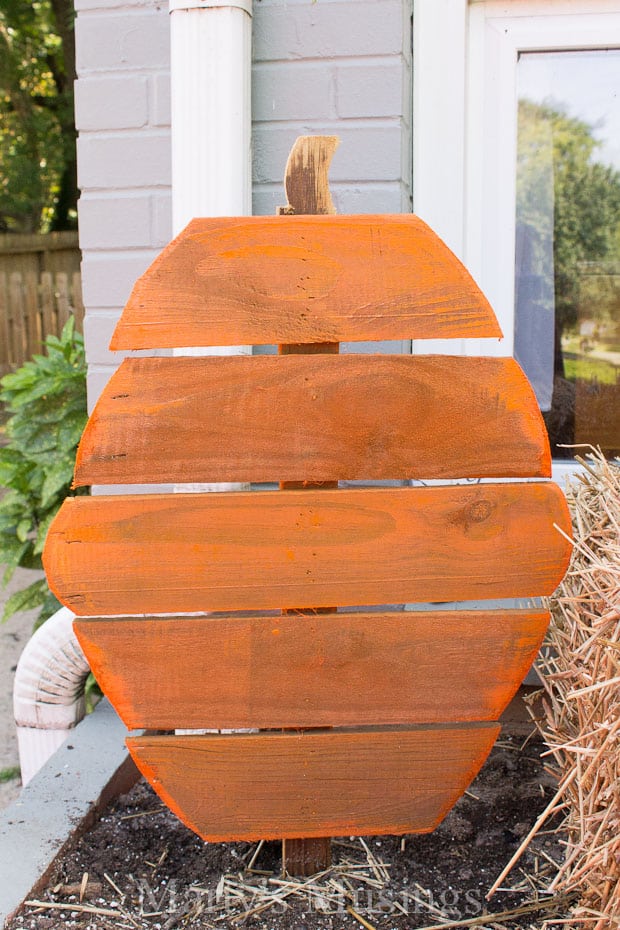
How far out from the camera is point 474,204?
2506mm

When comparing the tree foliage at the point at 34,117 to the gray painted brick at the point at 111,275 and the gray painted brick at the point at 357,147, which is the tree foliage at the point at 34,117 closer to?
the gray painted brick at the point at 111,275

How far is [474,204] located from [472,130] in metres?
0.20

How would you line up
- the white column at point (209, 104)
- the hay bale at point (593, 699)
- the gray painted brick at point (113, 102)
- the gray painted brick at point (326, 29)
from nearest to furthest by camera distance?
the hay bale at point (593, 699) < the white column at point (209, 104) < the gray painted brick at point (326, 29) < the gray painted brick at point (113, 102)

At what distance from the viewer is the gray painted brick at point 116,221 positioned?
2.46m

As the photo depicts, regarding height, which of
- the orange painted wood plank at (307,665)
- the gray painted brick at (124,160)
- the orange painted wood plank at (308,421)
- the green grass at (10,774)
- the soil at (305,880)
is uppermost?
the gray painted brick at (124,160)

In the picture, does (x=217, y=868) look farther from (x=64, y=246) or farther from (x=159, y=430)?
(x=64, y=246)

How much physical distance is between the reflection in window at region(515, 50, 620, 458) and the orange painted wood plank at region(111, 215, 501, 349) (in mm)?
1144

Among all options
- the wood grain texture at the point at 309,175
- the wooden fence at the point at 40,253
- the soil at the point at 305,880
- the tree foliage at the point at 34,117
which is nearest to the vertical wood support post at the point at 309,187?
the wood grain texture at the point at 309,175

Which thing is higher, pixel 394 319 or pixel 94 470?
pixel 394 319

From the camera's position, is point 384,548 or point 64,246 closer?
point 384,548

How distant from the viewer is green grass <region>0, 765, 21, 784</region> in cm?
320

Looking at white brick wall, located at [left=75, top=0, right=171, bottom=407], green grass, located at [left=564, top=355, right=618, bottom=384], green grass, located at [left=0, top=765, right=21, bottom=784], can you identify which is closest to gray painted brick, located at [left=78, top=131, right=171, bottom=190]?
white brick wall, located at [left=75, top=0, right=171, bottom=407]

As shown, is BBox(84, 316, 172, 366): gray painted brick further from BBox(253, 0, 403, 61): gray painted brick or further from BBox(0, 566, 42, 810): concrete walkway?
BBox(0, 566, 42, 810): concrete walkway

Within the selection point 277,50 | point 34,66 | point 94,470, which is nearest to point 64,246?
point 34,66
